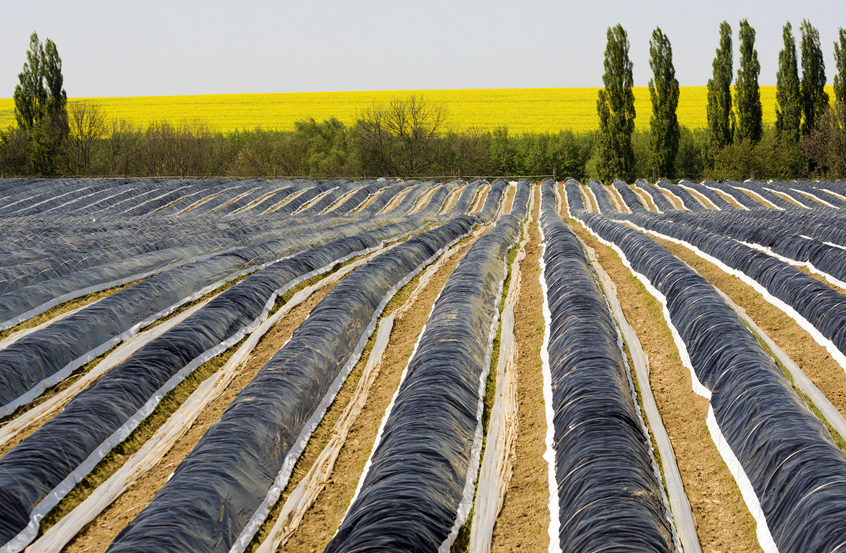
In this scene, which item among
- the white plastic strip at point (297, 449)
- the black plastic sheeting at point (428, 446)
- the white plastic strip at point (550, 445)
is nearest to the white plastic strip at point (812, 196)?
the white plastic strip at point (550, 445)

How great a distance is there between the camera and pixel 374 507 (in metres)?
4.24

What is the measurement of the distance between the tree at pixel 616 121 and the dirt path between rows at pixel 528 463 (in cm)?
3992

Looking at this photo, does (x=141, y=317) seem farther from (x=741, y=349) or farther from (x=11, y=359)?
(x=741, y=349)

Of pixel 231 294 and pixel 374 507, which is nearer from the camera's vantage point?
pixel 374 507

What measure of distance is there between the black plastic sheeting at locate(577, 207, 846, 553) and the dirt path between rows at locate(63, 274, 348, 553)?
4883mm

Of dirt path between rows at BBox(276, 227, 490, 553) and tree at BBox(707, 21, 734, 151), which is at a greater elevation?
tree at BBox(707, 21, 734, 151)

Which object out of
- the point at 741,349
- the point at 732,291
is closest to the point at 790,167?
Answer: the point at 732,291

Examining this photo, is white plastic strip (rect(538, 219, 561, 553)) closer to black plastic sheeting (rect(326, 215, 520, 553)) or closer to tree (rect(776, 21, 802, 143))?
black plastic sheeting (rect(326, 215, 520, 553))

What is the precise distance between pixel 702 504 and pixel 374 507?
251 centimetres

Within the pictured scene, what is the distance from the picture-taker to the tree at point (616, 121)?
45.8 meters

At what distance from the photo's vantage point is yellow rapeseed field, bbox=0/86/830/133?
77062mm

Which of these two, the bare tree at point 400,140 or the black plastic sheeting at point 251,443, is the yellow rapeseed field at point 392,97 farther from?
the black plastic sheeting at point 251,443

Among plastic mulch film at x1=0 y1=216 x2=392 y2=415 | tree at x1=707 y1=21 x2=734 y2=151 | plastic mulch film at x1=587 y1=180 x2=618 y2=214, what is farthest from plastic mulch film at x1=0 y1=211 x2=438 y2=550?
tree at x1=707 y1=21 x2=734 y2=151

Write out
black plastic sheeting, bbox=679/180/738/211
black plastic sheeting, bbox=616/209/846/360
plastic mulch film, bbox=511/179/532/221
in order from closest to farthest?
black plastic sheeting, bbox=616/209/846/360 < plastic mulch film, bbox=511/179/532/221 < black plastic sheeting, bbox=679/180/738/211
